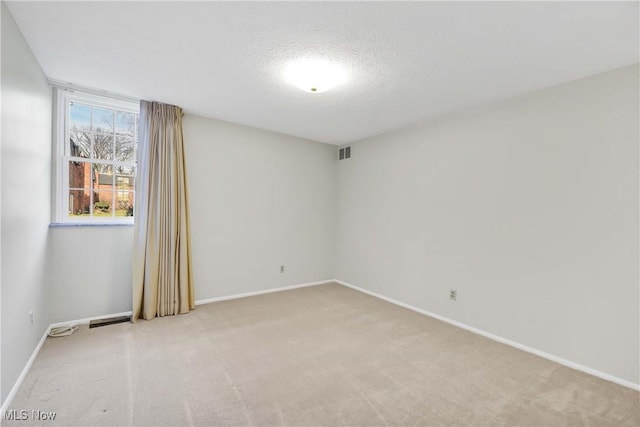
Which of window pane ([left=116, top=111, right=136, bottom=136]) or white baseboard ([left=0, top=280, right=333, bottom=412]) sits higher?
window pane ([left=116, top=111, right=136, bottom=136])

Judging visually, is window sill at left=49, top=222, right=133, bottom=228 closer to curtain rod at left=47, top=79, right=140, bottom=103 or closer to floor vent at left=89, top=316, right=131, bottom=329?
floor vent at left=89, top=316, right=131, bottom=329

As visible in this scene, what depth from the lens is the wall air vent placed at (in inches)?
193

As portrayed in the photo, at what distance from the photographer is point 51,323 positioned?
2.87 metres

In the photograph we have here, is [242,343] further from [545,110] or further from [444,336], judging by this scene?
[545,110]

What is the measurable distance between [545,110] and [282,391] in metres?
3.25

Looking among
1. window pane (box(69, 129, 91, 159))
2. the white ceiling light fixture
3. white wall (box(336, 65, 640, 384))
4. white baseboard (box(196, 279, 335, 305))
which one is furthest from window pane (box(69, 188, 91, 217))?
white wall (box(336, 65, 640, 384))

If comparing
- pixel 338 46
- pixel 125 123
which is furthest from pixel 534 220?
pixel 125 123

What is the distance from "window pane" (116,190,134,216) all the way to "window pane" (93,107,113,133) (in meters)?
0.71

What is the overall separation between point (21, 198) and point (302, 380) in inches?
94.7

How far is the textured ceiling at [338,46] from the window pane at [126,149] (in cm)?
59

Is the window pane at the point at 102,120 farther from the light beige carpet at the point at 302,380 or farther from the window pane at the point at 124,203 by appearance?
the light beige carpet at the point at 302,380

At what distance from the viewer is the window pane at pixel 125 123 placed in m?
3.32

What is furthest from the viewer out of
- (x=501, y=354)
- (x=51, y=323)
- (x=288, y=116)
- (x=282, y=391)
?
(x=288, y=116)

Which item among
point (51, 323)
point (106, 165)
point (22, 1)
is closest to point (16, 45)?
point (22, 1)
